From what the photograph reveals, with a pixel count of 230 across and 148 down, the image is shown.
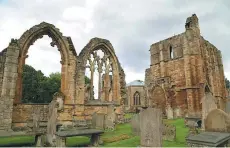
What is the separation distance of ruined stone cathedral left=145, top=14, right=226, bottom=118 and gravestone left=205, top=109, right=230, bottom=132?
13591 mm

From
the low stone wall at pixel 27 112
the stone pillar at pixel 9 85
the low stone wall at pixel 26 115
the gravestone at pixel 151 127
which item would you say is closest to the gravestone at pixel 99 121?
the low stone wall at pixel 26 115

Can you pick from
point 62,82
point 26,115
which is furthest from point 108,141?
point 62,82

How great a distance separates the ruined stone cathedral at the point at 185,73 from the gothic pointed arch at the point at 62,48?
12.4m

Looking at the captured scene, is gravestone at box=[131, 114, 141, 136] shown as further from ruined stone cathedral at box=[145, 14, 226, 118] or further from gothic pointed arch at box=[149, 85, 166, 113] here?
gothic pointed arch at box=[149, 85, 166, 113]

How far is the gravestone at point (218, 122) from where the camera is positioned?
5590 millimetres

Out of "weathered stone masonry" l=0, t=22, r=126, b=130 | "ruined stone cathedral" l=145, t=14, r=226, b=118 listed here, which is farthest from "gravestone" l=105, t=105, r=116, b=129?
"ruined stone cathedral" l=145, t=14, r=226, b=118

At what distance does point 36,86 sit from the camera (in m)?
30.2

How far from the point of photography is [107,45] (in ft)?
45.4

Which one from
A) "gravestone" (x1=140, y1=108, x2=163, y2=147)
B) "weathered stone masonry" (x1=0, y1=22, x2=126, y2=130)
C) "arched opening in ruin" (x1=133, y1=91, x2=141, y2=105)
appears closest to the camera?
"gravestone" (x1=140, y1=108, x2=163, y2=147)

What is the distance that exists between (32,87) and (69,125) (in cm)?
2124

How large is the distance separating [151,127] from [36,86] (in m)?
28.3

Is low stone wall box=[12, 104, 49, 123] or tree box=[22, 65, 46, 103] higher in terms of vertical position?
tree box=[22, 65, 46, 103]

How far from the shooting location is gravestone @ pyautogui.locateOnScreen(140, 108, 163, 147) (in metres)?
5.48

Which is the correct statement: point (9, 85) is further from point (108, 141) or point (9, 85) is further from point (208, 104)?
point (208, 104)
